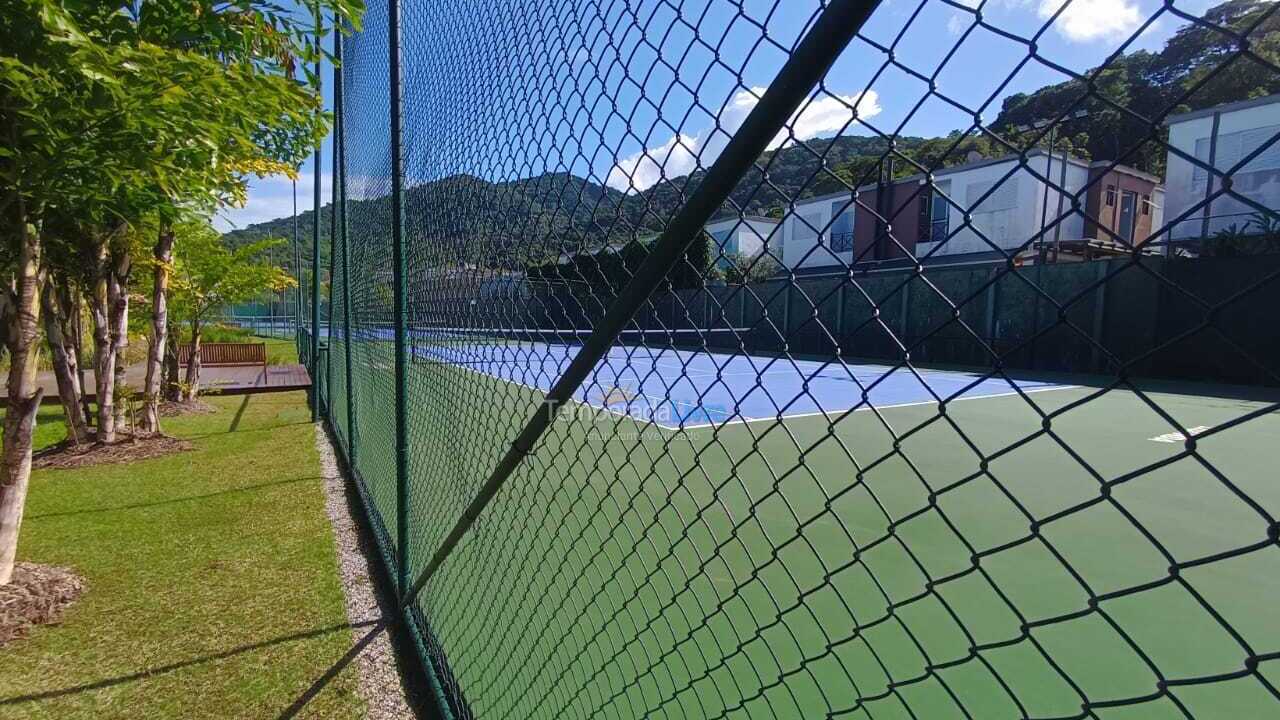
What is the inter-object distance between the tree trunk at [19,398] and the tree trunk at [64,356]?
2.29m

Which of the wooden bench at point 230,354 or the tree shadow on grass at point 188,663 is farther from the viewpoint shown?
the wooden bench at point 230,354

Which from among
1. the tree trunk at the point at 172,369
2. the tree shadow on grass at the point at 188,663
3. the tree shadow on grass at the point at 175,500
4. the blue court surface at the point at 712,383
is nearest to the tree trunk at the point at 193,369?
the tree trunk at the point at 172,369

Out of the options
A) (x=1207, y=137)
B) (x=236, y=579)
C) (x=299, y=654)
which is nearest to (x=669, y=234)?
(x=1207, y=137)

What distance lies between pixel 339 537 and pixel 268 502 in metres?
1.05

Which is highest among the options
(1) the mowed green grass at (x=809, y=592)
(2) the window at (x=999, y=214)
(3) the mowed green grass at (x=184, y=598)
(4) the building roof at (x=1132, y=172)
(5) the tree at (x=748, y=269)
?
(4) the building roof at (x=1132, y=172)

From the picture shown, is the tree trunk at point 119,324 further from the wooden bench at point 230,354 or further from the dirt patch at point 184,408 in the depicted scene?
the wooden bench at point 230,354

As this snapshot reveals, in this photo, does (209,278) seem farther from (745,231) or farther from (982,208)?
(982,208)

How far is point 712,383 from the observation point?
1.12 metres

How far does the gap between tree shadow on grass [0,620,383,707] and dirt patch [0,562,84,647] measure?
0.57m

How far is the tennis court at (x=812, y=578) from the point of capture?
125 cm

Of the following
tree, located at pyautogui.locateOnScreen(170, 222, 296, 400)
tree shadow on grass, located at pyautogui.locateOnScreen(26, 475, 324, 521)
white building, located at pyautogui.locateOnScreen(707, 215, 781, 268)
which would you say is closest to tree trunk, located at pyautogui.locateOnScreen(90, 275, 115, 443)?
tree, located at pyautogui.locateOnScreen(170, 222, 296, 400)

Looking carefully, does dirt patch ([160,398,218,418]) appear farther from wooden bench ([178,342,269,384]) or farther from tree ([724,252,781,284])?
tree ([724,252,781,284])

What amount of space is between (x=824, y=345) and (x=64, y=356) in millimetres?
6327

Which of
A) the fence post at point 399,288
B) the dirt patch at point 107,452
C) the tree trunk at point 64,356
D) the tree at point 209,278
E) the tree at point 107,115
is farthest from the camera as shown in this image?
the tree at point 209,278
